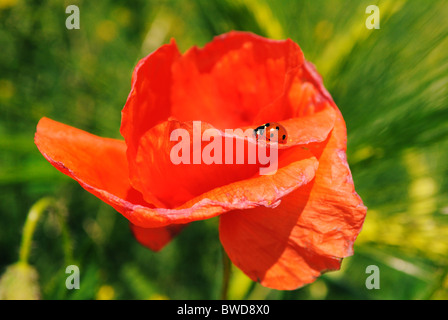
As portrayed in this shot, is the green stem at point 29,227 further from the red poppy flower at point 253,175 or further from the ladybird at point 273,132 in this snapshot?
the ladybird at point 273,132

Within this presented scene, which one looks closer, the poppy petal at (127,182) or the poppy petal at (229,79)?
the poppy petal at (127,182)

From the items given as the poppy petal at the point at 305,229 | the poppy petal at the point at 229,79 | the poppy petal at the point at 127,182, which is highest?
the poppy petal at the point at 229,79

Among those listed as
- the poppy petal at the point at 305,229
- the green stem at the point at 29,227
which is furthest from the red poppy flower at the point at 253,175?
the green stem at the point at 29,227

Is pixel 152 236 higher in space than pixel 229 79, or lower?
lower

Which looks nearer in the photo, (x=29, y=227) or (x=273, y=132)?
(x=273, y=132)

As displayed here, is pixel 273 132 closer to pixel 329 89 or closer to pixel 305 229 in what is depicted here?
pixel 305 229

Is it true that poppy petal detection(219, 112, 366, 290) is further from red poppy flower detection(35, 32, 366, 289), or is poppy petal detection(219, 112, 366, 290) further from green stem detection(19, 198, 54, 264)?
green stem detection(19, 198, 54, 264)

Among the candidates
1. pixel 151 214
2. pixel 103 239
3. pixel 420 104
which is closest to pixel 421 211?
pixel 420 104

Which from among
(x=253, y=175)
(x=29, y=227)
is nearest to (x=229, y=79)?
(x=253, y=175)
